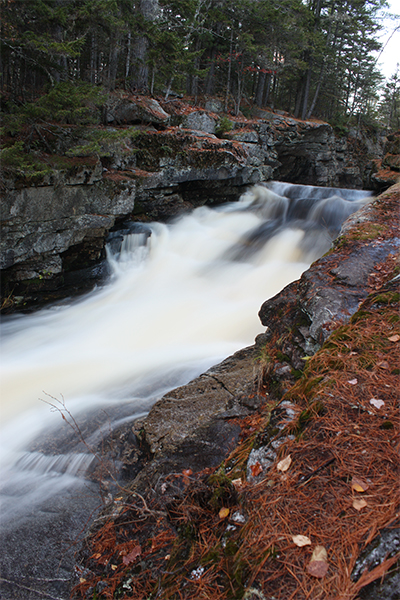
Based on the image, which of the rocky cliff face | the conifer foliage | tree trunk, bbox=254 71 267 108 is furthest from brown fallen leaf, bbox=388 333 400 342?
tree trunk, bbox=254 71 267 108

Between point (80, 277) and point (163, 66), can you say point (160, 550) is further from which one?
point (163, 66)

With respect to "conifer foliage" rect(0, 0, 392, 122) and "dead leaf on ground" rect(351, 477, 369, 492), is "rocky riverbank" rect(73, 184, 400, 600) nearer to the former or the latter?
"dead leaf on ground" rect(351, 477, 369, 492)

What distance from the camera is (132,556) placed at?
6.61 ft

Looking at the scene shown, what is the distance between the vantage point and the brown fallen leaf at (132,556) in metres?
2.00

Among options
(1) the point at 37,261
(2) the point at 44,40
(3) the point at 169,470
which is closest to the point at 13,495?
(3) the point at 169,470

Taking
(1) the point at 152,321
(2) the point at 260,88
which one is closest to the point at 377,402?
(1) the point at 152,321

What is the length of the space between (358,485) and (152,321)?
6110mm

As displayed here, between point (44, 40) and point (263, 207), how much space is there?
25.6 feet

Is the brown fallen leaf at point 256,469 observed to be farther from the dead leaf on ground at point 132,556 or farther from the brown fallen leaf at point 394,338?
the brown fallen leaf at point 394,338

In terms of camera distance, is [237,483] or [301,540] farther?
[237,483]

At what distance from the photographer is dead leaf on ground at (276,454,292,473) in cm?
177

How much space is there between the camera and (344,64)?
24500 millimetres

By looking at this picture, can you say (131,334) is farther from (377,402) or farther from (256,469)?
(377,402)

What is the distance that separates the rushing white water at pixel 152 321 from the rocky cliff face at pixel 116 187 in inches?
30.1
